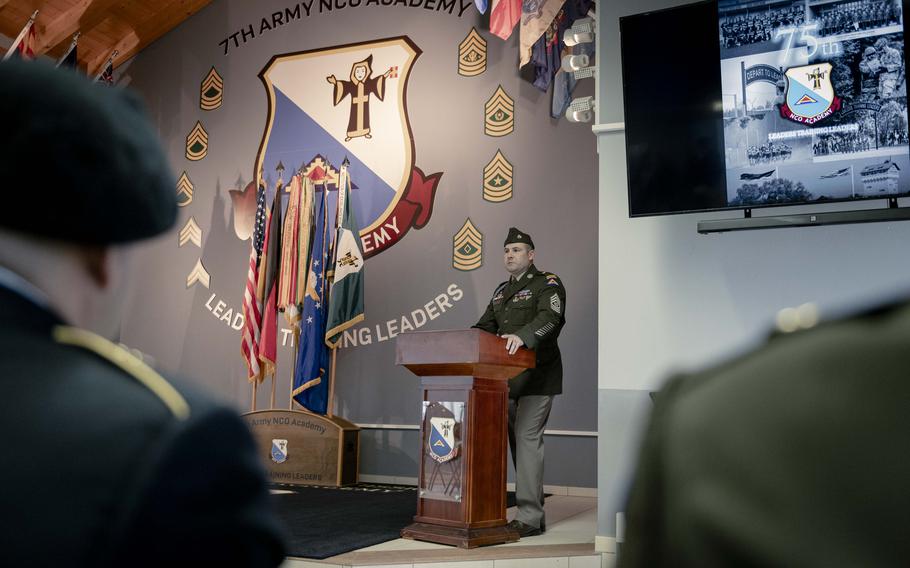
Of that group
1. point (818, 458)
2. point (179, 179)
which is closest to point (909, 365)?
point (818, 458)

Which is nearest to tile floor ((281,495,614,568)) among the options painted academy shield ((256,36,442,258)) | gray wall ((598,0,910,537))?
gray wall ((598,0,910,537))

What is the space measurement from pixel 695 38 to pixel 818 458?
9.81 feet

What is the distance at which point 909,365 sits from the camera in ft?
0.91

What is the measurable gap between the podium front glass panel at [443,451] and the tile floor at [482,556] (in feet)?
0.75

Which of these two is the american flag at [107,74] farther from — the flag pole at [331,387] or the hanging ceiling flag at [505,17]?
the hanging ceiling flag at [505,17]

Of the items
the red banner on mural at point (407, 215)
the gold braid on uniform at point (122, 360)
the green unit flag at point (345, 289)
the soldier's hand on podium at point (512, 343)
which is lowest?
the gold braid on uniform at point (122, 360)

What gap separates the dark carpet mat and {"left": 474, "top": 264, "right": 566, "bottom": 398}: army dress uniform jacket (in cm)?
92

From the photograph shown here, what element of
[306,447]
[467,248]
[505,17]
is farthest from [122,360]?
[467,248]

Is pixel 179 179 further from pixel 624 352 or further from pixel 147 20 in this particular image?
pixel 624 352

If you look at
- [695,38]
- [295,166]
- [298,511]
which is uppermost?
[295,166]

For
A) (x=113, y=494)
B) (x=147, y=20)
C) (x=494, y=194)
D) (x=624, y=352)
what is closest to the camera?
(x=113, y=494)

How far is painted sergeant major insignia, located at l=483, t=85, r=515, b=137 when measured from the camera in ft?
19.7

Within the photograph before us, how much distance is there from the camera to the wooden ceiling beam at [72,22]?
6.64 m

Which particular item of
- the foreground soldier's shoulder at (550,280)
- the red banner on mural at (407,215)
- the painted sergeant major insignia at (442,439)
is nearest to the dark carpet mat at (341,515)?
the painted sergeant major insignia at (442,439)
